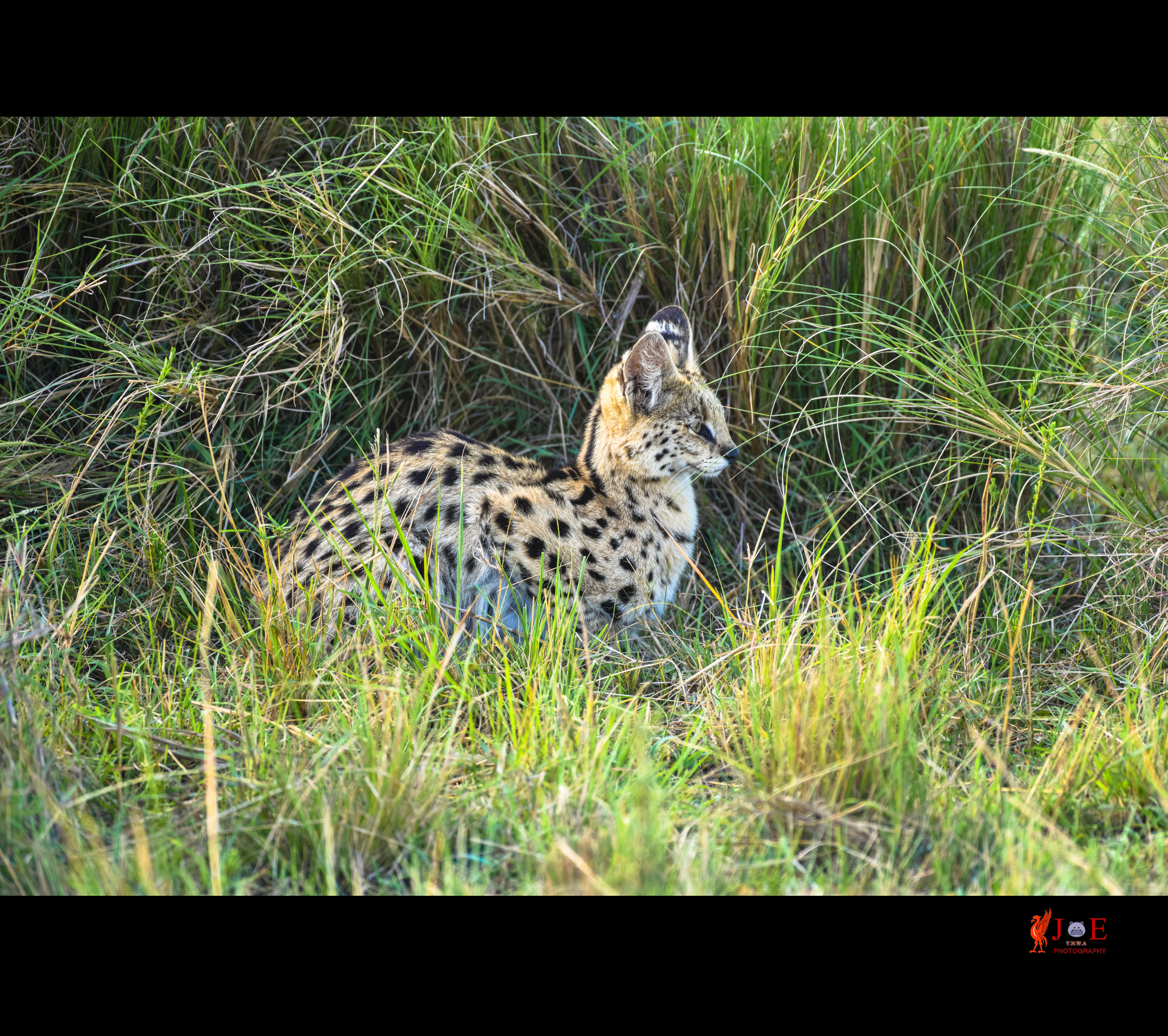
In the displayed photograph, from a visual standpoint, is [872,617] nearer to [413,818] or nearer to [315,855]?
[413,818]

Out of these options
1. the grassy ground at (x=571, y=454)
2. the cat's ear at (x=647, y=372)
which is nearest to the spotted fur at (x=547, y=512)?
the cat's ear at (x=647, y=372)

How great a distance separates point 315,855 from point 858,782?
→ 4.55 feet

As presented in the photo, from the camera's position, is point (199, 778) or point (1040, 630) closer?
point (199, 778)

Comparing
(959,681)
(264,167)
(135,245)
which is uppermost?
(264,167)

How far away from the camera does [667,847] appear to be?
96.0 inches

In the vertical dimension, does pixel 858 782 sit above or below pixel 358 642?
below

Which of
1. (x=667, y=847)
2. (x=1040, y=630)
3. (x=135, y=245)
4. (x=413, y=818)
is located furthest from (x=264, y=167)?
(x=1040, y=630)
